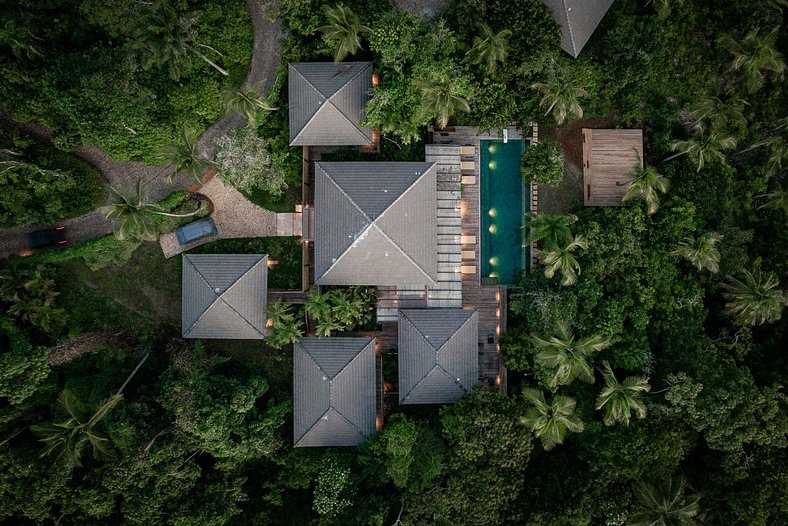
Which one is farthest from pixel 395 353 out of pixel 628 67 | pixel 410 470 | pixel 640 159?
pixel 628 67

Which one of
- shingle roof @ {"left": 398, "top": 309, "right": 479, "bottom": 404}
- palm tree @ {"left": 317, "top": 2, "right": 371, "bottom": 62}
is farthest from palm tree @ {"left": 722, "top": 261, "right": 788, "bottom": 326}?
palm tree @ {"left": 317, "top": 2, "right": 371, "bottom": 62}

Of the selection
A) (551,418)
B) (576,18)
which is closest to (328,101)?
(576,18)

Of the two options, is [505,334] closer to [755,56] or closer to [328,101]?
[328,101]

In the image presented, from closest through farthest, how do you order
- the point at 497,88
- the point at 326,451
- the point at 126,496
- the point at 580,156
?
the point at 126,496 → the point at 497,88 → the point at 326,451 → the point at 580,156

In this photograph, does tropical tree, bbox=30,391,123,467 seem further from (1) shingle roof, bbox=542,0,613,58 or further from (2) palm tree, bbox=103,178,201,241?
(1) shingle roof, bbox=542,0,613,58

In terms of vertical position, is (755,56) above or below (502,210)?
above

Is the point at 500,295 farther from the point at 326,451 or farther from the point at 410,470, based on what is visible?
the point at 326,451
